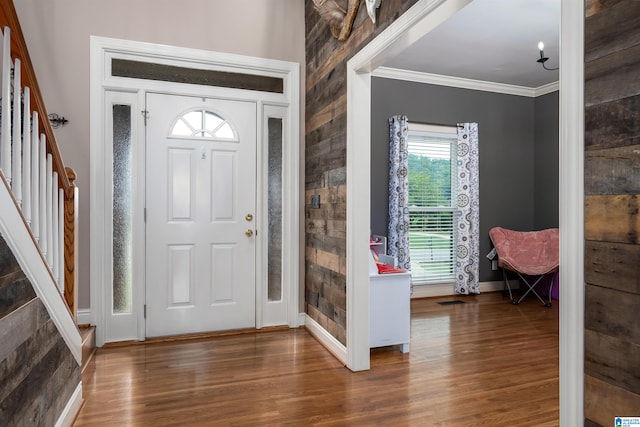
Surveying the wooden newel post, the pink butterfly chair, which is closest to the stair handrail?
the wooden newel post

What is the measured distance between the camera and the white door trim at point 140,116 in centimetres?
328

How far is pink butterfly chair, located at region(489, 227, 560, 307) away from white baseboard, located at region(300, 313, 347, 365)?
2.62 m

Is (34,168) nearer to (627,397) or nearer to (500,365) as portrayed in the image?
(627,397)

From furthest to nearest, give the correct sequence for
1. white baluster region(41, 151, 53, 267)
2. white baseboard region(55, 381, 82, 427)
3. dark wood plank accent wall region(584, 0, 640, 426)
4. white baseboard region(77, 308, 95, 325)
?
white baseboard region(77, 308, 95, 325), white baluster region(41, 151, 53, 267), white baseboard region(55, 381, 82, 427), dark wood plank accent wall region(584, 0, 640, 426)

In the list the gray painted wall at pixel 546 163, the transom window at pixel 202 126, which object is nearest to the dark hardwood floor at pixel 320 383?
the transom window at pixel 202 126

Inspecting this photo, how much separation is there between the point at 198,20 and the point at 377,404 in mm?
3303

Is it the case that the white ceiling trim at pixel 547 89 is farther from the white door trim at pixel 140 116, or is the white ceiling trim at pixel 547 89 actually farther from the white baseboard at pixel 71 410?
the white baseboard at pixel 71 410

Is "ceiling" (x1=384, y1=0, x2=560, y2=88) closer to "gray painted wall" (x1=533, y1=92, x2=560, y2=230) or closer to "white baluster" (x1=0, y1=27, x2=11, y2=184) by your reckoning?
"gray painted wall" (x1=533, y1=92, x2=560, y2=230)

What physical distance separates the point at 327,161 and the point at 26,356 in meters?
2.33

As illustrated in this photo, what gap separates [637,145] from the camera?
1155mm

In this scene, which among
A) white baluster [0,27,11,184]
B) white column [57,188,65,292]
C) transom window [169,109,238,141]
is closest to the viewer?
white baluster [0,27,11,184]

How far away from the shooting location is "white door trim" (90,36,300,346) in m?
3.28

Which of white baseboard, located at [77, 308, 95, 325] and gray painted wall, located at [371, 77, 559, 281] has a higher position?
gray painted wall, located at [371, 77, 559, 281]

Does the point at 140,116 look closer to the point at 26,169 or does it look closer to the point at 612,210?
the point at 26,169
